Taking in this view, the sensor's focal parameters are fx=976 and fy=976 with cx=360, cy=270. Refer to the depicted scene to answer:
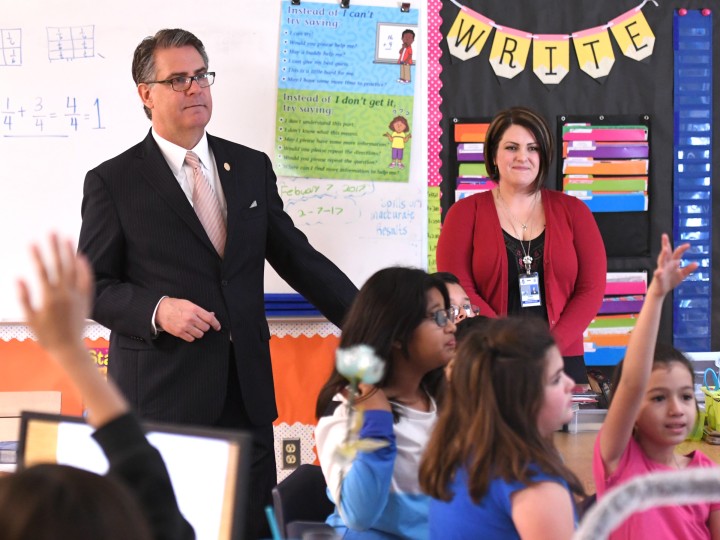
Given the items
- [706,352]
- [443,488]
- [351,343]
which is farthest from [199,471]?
[706,352]

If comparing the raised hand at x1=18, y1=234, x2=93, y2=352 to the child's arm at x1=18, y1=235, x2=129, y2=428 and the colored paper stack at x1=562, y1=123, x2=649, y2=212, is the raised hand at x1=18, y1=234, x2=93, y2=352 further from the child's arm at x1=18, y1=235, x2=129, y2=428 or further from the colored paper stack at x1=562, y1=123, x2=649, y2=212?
the colored paper stack at x1=562, y1=123, x2=649, y2=212

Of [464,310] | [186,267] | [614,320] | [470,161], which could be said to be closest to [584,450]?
[464,310]

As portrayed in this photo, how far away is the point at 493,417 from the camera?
5.94ft

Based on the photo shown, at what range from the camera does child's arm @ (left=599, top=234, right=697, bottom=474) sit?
1772 mm

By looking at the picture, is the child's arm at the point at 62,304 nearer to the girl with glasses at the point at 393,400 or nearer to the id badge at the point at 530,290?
the girl with glasses at the point at 393,400

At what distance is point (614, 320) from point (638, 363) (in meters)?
2.37

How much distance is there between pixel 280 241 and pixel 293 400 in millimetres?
1243

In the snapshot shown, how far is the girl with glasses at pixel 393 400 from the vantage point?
6.81ft

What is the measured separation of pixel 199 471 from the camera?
1483 mm

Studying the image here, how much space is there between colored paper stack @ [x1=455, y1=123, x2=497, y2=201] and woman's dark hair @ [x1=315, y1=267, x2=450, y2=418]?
1.89 m

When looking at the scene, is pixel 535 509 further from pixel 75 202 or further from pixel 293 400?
pixel 75 202

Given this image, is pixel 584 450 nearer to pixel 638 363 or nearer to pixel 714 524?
pixel 714 524

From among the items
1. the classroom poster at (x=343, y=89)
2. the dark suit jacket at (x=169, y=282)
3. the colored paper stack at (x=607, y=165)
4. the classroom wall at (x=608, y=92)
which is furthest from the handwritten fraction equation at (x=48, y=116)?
the colored paper stack at (x=607, y=165)

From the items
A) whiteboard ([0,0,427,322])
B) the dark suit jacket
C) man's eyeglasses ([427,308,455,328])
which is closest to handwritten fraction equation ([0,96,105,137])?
whiteboard ([0,0,427,322])
